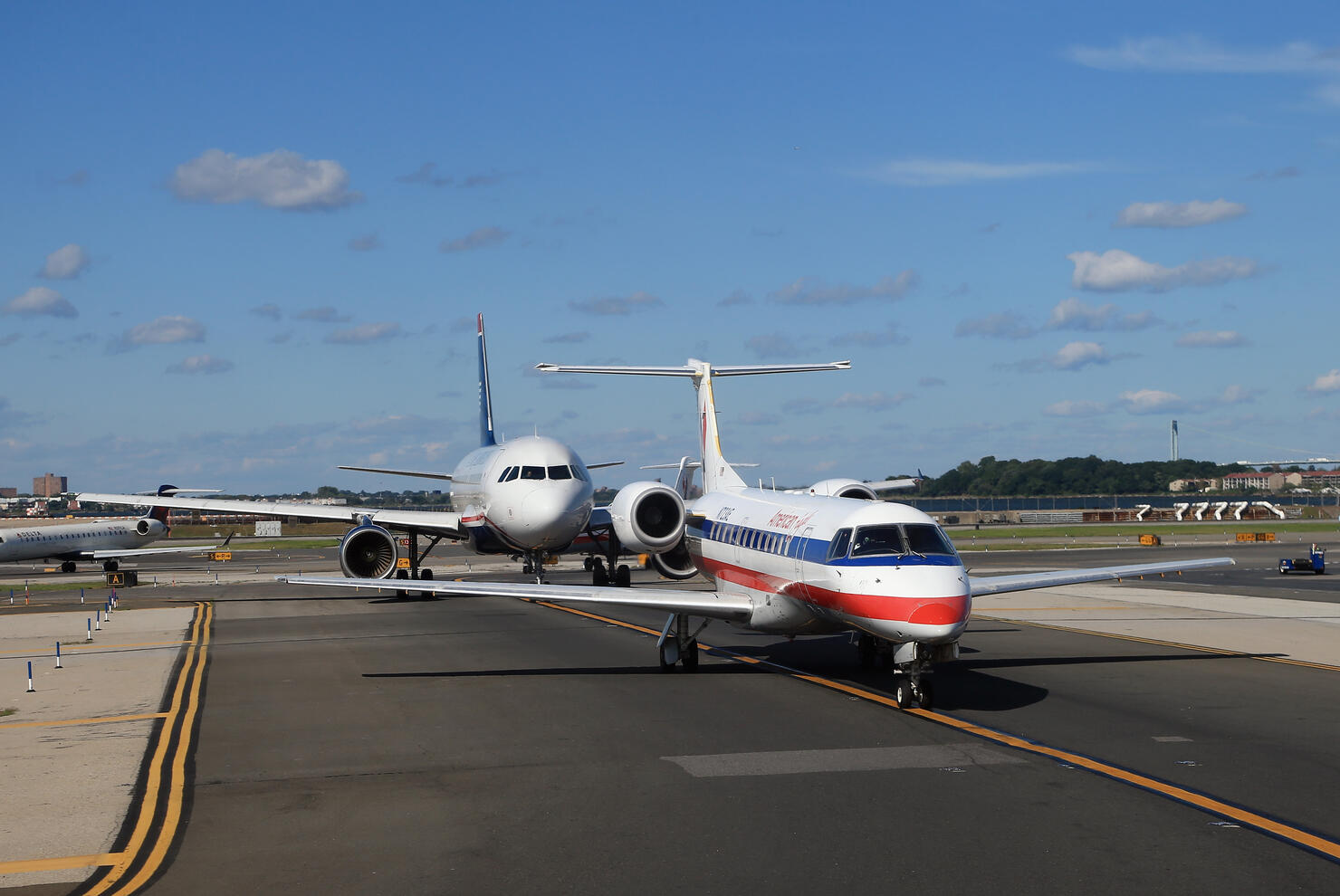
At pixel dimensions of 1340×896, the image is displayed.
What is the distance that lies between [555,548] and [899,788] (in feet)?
83.6

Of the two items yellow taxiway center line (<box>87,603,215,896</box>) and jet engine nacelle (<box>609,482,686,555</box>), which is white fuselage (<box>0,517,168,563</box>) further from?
jet engine nacelle (<box>609,482,686,555</box>)

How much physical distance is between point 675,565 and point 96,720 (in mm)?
13151

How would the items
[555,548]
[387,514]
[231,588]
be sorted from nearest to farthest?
[555,548]
[387,514]
[231,588]

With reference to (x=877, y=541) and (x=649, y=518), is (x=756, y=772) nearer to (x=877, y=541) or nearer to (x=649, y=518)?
(x=877, y=541)

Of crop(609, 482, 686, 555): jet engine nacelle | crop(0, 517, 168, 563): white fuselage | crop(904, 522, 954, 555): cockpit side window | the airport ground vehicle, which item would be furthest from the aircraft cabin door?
crop(0, 517, 168, 563): white fuselage

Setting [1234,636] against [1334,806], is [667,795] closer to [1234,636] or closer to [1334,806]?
[1334,806]

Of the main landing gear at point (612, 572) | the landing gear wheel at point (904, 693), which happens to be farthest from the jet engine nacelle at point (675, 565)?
the main landing gear at point (612, 572)

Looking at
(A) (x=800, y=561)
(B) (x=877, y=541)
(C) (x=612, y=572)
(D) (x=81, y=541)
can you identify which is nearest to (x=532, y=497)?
(C) (x=612, y=572)

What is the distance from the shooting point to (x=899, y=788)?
38.7 ft

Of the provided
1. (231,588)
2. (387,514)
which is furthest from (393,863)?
(231,588)

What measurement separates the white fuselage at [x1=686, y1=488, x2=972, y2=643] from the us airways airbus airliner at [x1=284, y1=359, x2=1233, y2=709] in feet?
0.06

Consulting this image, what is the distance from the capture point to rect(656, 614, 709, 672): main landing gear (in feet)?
68.7

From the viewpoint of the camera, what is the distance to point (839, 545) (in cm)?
1747

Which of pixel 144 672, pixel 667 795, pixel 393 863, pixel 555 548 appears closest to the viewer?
pixel 393 863
